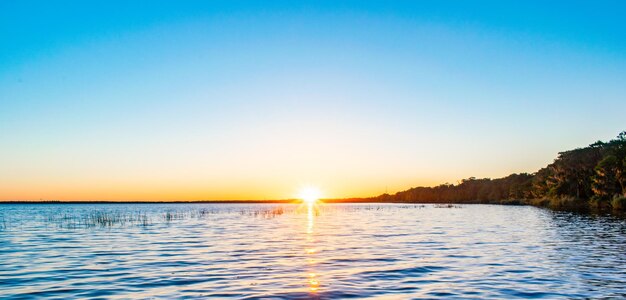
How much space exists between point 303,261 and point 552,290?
13059 mm

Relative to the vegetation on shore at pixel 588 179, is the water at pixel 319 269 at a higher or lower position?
lower

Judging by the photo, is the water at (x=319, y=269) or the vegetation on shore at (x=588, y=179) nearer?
the water at (x=319, y=269)

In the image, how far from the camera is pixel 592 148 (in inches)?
5733

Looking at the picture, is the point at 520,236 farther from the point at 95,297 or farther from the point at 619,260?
the point at 95,297

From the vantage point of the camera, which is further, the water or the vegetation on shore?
the vegetation on shore

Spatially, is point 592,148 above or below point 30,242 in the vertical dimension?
above

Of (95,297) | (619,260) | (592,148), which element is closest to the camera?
→ (95,297)

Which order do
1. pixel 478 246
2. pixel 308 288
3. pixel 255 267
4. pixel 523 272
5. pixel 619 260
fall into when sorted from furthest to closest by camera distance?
pixel 478 246 < pixel 619 260 < pixel 255 267 < pixel 523 272 < pixel 308 288

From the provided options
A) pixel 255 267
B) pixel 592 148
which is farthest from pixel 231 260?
→ pixel 592 148

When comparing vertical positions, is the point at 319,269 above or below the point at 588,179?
below

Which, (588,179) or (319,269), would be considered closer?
(319,269)

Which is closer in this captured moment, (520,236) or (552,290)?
(552,290)

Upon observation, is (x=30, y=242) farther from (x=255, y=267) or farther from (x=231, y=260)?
(x=255, y=267)

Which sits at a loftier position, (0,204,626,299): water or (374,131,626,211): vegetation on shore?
(374,131,626,211): vegetation on shore
